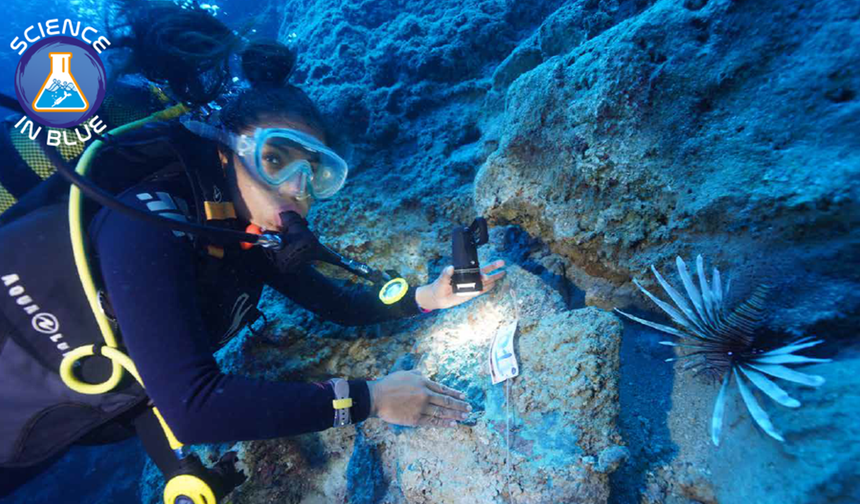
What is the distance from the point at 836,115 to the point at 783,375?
993 mm

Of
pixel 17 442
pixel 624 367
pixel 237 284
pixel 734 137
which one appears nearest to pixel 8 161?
pixel 237 284

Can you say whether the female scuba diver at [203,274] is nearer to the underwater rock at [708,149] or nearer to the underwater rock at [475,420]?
the underwater rock at [475,420]

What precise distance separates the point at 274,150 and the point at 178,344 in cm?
101

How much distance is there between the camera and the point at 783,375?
0.92 meters

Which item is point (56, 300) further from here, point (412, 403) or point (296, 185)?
point (412, 403)

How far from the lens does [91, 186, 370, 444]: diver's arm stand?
46.6 inches

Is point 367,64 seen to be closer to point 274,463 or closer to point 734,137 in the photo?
point 734,137

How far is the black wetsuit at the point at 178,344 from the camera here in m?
1.19

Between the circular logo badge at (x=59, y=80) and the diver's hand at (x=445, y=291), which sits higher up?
the circular logo badge at (x=59, y=80)

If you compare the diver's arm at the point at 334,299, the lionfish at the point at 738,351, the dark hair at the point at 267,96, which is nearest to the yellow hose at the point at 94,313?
the dark hair at the point at 267,96

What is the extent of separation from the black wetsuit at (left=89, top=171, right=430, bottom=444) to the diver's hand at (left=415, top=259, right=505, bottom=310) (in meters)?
0.82

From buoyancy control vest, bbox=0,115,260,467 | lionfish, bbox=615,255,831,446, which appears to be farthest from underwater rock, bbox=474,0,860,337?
buoyancy control vest, bbox=0,115,260,467

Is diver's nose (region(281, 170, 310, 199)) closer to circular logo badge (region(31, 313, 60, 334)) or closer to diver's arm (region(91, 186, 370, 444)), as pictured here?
diver's arm (region(91, 186, 370, 444))

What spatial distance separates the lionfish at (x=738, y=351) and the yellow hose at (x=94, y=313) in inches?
84.2
